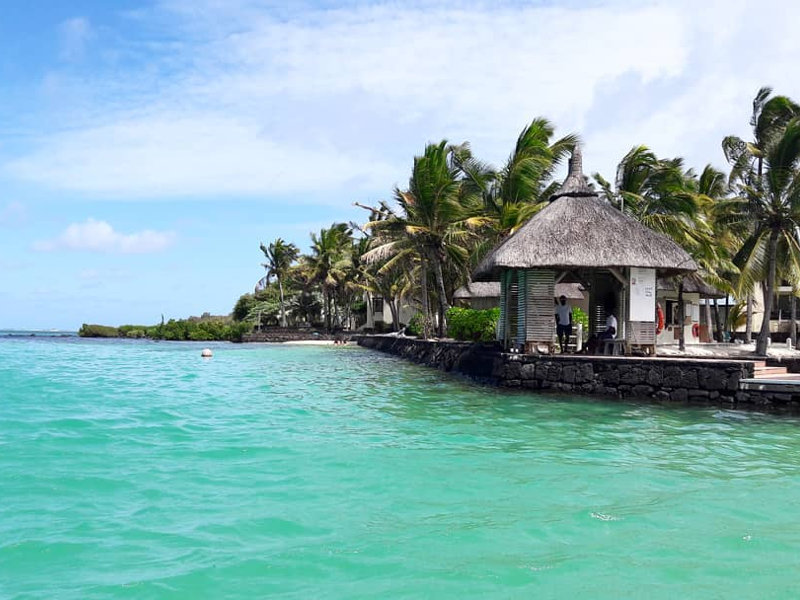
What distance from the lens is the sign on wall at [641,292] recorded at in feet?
54.5

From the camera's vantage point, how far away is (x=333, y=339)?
47.0 meters

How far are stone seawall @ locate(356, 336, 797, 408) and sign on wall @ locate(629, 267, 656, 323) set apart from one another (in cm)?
167

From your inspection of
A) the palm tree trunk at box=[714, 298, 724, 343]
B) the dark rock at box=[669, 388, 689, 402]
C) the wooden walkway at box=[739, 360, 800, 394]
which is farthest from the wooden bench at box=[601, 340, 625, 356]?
the palm tree trunk at box=[714, 298, 724, 343]

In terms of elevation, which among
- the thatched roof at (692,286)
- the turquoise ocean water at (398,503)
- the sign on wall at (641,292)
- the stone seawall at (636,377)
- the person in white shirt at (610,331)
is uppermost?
the thatched roof at (692,286)

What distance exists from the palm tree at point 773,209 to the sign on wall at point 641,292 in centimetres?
Answer: 427

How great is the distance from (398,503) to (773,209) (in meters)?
15.8

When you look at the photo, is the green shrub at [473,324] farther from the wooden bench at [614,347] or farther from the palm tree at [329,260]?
the palm tree at [329,260]

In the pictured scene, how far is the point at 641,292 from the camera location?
1667 centimetres

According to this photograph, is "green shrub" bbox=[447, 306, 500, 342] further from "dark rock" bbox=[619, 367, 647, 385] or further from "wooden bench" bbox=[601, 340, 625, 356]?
"dark rock" bbox=[619, 367, 647, 385]

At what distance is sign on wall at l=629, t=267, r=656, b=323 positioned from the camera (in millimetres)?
16625

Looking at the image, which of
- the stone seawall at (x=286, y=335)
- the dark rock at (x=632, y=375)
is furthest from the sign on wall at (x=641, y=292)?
the stone seawall at (x=286, y=335)

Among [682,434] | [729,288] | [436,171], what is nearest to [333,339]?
[436,171]

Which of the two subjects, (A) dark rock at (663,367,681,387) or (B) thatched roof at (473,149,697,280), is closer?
(A) dark rock at (663,367,681,387)

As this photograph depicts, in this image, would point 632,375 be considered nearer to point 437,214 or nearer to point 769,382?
point 769,382
